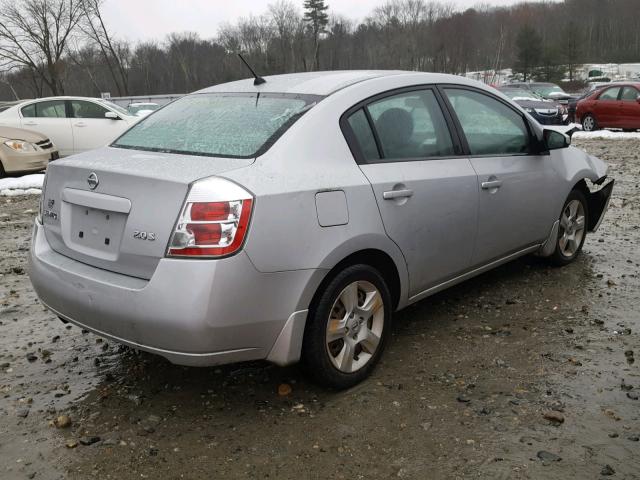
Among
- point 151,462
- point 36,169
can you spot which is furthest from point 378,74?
point 36,169

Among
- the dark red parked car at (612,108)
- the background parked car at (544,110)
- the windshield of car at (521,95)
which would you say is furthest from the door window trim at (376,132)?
the windshield of car at (521,95)

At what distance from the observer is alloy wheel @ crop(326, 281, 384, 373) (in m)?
3.07

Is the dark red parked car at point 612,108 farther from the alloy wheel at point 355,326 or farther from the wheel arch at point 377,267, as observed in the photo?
the alloy wheel at point 355,326

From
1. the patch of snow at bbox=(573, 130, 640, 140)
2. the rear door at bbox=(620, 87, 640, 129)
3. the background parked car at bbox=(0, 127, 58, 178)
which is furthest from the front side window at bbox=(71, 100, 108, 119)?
the rear door at bbox=(620, 87, 640, 129)

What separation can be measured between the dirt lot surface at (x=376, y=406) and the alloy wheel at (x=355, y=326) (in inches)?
6.4

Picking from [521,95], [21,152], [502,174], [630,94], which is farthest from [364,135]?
[521,95]

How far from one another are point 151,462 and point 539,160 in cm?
331

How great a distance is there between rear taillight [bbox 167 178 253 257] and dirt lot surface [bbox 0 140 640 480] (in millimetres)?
889

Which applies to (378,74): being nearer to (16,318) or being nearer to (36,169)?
(16,318)

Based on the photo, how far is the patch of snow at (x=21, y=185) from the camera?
391 inches

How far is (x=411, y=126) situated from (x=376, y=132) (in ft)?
1.06

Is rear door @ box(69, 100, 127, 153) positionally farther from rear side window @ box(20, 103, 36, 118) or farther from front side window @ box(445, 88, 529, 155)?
front side window @ box(445, 88, 529, 155)

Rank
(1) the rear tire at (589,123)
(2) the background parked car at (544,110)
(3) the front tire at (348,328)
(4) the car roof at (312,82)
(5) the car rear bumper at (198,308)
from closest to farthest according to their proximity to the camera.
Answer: (5) the car rear bumper at (198,308) < (3) the front tire at (348,328) < (4) the car roof at (312,82) < (1) the rear tire at (589,123) < (2) the background parked car at (544,110)

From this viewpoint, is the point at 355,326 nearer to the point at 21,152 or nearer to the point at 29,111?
the point at 21,152
